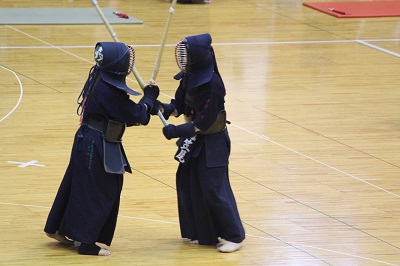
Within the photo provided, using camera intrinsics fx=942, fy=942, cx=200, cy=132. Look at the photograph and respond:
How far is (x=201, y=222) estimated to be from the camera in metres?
5.68

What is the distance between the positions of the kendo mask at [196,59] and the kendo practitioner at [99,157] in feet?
0.98

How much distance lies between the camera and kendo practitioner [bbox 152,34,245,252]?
553 centimetres

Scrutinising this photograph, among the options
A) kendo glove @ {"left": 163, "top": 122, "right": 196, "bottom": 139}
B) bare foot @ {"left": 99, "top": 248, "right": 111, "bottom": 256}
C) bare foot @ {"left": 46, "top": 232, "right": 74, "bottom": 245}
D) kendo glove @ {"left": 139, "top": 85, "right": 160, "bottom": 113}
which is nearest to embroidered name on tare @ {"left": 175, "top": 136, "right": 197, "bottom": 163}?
kendo glove @ {"left": 163, "top": 122, "right": 196, "bottom": 139}

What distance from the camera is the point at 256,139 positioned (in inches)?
321

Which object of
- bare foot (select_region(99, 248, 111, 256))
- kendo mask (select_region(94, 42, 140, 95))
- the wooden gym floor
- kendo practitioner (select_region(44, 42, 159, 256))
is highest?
kendo mask (select_region(94, 42, 140, 95))

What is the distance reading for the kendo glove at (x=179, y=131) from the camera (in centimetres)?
548

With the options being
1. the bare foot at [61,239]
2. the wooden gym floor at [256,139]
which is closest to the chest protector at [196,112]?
the wooden gym floor at [256,139]

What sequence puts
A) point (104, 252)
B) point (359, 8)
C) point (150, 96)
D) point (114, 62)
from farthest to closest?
1. point (359, 8)
2. point (150, 96)
3. point (104, 252)
4. point (114, 62)

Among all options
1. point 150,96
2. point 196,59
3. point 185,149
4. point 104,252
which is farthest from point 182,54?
point 104,252

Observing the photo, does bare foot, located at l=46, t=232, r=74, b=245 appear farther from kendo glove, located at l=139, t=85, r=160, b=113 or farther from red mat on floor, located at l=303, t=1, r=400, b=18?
red mat on floor, located at l=303, t=1, r=400, b=18

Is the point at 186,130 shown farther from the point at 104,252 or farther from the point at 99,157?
the point at 104,252

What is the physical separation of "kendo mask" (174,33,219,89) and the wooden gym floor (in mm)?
1035

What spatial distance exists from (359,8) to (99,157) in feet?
32.0

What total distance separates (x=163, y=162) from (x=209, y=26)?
572 cm
